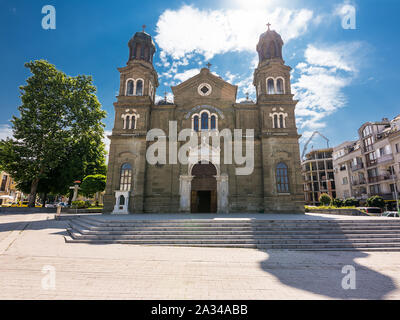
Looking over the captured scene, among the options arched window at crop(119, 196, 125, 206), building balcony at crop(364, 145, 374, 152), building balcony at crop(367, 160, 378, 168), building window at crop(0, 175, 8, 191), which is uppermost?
building balcony at crop(364, 145, 374, 152)

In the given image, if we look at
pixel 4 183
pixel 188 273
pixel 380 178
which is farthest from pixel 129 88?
pixel 4 183

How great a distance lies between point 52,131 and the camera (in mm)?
24047

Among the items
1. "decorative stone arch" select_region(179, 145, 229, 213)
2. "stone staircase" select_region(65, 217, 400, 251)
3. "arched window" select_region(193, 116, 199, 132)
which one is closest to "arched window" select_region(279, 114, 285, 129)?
"decorative stone arch" select_region(179, 145, 229, 213)

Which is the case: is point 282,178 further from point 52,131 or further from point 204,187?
point 52,131

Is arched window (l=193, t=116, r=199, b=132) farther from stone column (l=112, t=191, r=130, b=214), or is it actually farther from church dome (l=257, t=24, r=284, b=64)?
church dome (l=257, t=24, r=284, b=64)

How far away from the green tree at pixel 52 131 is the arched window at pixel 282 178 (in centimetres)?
2246

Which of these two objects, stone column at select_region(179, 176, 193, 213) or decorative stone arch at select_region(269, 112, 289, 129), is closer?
stone column at select_region(179, 176, 193, 213)

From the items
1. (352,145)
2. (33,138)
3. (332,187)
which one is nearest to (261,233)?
(33,138)

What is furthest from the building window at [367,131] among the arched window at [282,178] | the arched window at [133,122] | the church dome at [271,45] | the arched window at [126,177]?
the arched window at [126,177]

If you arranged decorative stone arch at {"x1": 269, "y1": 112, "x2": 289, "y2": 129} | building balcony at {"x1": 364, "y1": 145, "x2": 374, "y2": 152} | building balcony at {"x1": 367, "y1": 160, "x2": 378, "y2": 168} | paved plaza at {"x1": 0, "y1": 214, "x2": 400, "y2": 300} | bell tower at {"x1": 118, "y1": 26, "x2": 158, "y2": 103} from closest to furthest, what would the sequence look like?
paved plaza at {"x1": 0, "y1": 214, "x2": 400, "y2": 300} → decorative stone arch at {"x1": 269, "y1": 112, "x2": 289, "y2": 129} → bell tower at {"x1": 118, "y1": 26, "x2": 158, "y2": 103} → building balcony at {"x1": 367, "y1": 160, "x2": 378, "y2": 168} → building balcony at {"x1": 364, "y1": 145, "x2": 374, "y2": 152}

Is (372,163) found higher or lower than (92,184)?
higher

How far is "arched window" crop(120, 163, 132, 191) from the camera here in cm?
Result: 1945

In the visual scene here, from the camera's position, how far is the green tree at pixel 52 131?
2312 cm

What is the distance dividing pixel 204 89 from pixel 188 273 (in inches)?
754
